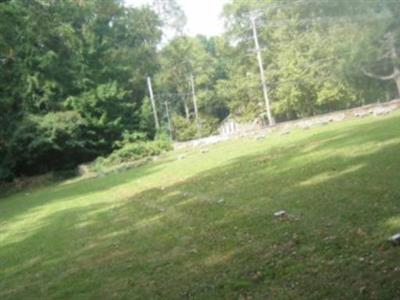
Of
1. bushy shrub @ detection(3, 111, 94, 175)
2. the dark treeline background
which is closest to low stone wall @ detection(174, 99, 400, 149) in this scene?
bushy shrub @ detection(3, 111, 94, 175)

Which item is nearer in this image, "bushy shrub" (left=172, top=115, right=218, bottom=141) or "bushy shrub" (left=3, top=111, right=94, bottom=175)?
"bushy shrub" (left=3, top=111, right=94, bottom=175)

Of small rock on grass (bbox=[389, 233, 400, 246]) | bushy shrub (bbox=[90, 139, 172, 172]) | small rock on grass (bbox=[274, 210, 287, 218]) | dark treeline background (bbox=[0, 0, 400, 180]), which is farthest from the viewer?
dark treeline background (bbox=[0, 0, 400, 180])

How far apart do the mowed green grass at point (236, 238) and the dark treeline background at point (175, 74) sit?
12768mm

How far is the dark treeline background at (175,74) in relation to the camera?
35594 mm

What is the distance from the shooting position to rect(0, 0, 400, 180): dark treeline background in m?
35.6

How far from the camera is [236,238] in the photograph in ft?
27.8

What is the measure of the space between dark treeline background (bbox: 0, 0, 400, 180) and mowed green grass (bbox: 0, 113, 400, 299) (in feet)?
41.9

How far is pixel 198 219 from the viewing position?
10.7 m

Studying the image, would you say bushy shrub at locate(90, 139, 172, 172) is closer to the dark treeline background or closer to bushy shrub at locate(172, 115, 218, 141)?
the dark treeline background

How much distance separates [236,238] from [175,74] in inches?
2150

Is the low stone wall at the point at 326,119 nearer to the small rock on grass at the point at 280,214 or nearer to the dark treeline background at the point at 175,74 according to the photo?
the dark treeline background at the point at 175,74

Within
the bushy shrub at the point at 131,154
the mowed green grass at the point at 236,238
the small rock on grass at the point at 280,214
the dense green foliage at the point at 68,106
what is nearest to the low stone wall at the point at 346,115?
the bushy shrub at the point at 131,154

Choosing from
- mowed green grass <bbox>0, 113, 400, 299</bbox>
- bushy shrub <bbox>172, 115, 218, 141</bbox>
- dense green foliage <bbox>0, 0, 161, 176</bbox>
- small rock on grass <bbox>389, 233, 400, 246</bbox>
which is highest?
dense green foliage <bbox>0, 0, 161, 176</bbox>

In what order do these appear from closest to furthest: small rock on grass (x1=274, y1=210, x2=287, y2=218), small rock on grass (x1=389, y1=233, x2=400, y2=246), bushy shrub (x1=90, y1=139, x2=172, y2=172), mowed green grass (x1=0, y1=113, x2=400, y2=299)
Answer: mowed green grass (x1=0, y1=113, x2=400, y2=299)
small rock on grass (x1=389, y1=233, x2=400, y2=246)
small rock on grass (x1=274, y1=210, x2=287, y2=218)
bushy shrub (x1=90, y1=139, x2=172, y2=172)
